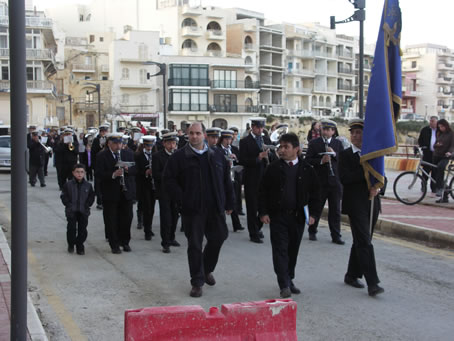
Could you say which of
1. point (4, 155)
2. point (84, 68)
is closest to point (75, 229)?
point (4, 155)

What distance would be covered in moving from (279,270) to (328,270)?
1.56 metres

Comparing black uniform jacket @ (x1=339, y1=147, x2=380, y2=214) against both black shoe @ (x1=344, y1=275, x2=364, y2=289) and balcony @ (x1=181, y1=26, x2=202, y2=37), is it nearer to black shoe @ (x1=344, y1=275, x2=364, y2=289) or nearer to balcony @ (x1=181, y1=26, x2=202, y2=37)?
black shoe @ (x1=344, y1=275, x2=364, y2=289)

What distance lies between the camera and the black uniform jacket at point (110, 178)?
30.7 feet

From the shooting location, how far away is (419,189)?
13.9m

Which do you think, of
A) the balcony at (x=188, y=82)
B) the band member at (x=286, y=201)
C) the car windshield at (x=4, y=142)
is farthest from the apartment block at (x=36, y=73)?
the band member at (x=286, y=201)

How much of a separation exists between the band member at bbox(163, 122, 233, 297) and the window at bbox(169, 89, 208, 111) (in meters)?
67.4

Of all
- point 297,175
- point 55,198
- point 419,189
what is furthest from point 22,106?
point 55,198

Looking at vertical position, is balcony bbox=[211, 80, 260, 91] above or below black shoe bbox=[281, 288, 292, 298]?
above

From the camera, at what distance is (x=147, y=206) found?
1079cm

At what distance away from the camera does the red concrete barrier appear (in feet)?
13.5

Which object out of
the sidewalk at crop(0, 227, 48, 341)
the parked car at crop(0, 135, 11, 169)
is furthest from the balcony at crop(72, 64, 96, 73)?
the sidewalk at crop(0, 227, 48, 341)

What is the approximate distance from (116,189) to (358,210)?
3.93 m

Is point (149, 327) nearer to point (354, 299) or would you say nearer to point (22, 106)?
point (22, 106)

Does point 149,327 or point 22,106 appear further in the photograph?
point 22,106
